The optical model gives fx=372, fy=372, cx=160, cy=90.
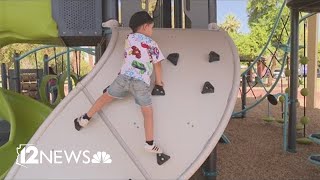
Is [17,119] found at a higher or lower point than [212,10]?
lower

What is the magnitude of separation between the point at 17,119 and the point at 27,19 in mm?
1166

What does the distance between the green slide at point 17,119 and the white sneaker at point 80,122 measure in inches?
34.4

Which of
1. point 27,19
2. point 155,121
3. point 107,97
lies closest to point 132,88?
point 107,97

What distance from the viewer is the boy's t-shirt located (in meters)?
2.66

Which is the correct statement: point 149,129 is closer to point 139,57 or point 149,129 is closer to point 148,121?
point 148,121

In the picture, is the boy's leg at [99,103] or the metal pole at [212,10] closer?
the boy's leg at [99,103]

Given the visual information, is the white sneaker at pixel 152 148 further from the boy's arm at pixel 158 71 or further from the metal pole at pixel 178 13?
the metal pole at pixel 178 13

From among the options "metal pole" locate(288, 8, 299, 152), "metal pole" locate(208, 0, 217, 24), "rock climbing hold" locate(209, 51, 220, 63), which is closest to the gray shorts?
"rock climbing hold" locate(209, 51, 220, 63)

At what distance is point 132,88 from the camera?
2.68 meters

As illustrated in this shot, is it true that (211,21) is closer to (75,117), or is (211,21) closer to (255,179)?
(75,117)

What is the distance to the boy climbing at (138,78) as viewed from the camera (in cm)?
266

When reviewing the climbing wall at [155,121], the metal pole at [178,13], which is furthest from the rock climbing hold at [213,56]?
the metal pole at [178,13]

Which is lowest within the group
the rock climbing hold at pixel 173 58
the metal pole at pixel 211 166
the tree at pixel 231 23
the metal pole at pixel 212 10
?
the metal pole at pixel 211 166

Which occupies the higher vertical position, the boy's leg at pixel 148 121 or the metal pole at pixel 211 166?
the boy's leg at pixel 148 121
